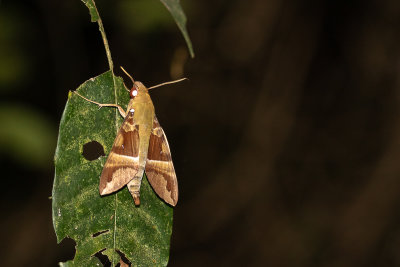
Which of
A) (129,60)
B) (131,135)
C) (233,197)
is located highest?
(131,135)

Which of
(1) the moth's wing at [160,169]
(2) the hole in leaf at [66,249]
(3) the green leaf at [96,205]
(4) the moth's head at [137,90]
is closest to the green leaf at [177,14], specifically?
(3) the green leaf at [96,205]

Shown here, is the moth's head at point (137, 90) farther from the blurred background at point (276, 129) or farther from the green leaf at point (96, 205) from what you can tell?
the blurred background at point (276, 129)

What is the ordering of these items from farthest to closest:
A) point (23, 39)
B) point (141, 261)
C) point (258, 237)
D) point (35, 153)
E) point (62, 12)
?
1. point (258, 237)
2. point (62, 12)
3. point (23, 39)
4. point (35, 153)
5. point (141, 261)

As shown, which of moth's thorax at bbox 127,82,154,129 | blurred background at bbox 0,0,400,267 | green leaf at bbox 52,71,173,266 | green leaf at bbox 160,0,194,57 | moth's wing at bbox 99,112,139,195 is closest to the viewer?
green leaf at bbox 160,0,194,57

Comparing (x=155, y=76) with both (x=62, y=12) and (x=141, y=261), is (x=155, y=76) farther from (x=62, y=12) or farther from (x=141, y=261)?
(x=141, y=261)

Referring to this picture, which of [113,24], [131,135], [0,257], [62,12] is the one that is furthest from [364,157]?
[131,135]

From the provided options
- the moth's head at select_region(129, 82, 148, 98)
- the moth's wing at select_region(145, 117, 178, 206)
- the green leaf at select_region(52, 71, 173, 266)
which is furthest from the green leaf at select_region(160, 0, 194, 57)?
the moth's head at select_region(129, 82, 148, 98)

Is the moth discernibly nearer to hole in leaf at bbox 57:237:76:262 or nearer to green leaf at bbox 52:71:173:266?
green leaf at bbox 52:71:173:266
